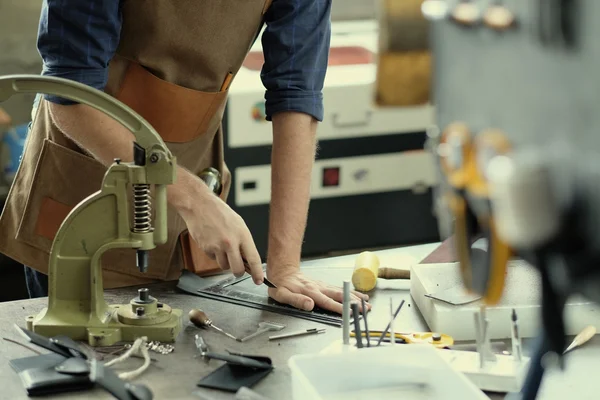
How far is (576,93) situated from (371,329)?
110cm

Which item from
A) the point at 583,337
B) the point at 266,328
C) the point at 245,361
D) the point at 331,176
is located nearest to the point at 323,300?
the point at 266,328

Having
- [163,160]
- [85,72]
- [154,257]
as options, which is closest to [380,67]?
[163,160]

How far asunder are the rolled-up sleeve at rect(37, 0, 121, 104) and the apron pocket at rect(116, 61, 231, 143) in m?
0.16

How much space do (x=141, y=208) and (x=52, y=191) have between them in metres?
0.50

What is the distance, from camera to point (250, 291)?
1.68 meters

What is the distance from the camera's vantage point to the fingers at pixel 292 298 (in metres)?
1.58

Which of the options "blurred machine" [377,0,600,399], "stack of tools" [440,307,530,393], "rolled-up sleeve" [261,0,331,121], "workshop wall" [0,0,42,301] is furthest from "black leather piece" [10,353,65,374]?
"workshop wall" [0,0,42,301]

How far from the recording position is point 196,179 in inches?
62.6

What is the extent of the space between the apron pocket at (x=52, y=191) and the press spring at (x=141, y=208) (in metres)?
0.42

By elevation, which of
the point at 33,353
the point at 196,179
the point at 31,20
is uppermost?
the point at 31,20


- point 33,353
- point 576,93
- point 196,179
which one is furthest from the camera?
point 196,179

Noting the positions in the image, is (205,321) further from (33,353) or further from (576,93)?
(576,93)

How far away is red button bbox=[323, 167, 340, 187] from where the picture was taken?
3283mm

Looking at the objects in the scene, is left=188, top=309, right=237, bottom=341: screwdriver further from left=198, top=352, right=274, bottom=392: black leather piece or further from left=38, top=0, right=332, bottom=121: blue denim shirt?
left=38, top=0, right=332, bottom=121: blue denim shirt
